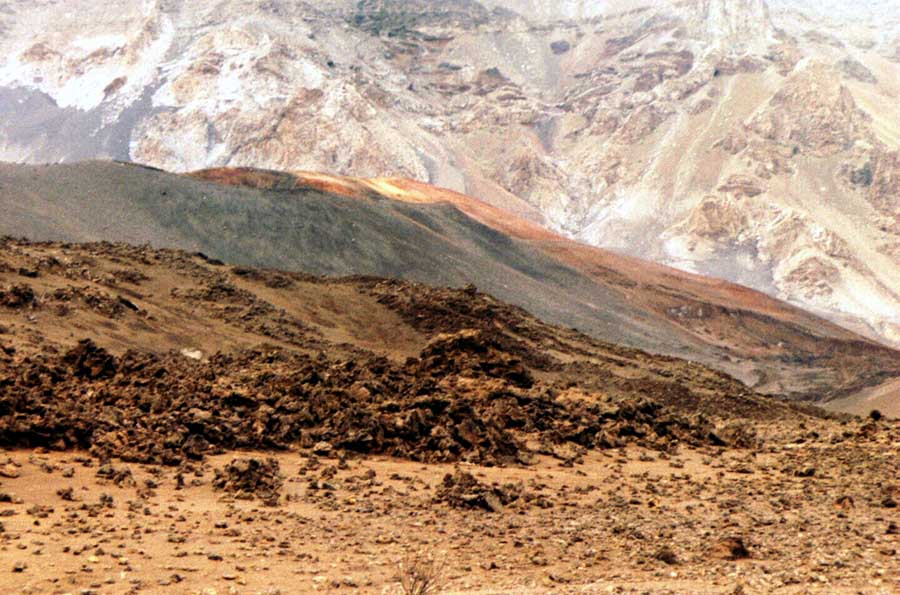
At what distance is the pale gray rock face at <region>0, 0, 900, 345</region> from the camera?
5330 inches

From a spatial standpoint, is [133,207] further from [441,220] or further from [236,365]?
[236,365]

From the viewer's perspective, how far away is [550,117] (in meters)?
176

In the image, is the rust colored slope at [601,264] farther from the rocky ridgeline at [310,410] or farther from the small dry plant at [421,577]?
the small dry plant at [421,577]

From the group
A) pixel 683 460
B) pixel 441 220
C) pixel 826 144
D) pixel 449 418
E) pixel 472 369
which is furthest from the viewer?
pixel 826 144

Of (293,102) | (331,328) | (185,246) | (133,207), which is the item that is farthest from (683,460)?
(293,102)

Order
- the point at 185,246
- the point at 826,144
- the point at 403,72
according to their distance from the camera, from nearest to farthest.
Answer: the point at 185,246 < the point at 826,144 < the point at 403,72

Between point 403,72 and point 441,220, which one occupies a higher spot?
point 403,72

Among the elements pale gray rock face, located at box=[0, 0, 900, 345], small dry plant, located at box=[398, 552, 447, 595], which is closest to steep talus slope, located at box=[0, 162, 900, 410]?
pale gray rock face, located at box=[0, 0, 900, 345]

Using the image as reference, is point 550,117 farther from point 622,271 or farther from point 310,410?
point 310,410

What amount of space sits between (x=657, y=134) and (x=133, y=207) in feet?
369

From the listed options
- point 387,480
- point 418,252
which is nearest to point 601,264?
point 418,252

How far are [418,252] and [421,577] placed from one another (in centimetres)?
5801

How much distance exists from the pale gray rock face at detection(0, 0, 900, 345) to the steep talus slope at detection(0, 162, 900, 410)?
2955cm

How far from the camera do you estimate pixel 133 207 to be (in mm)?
58938
